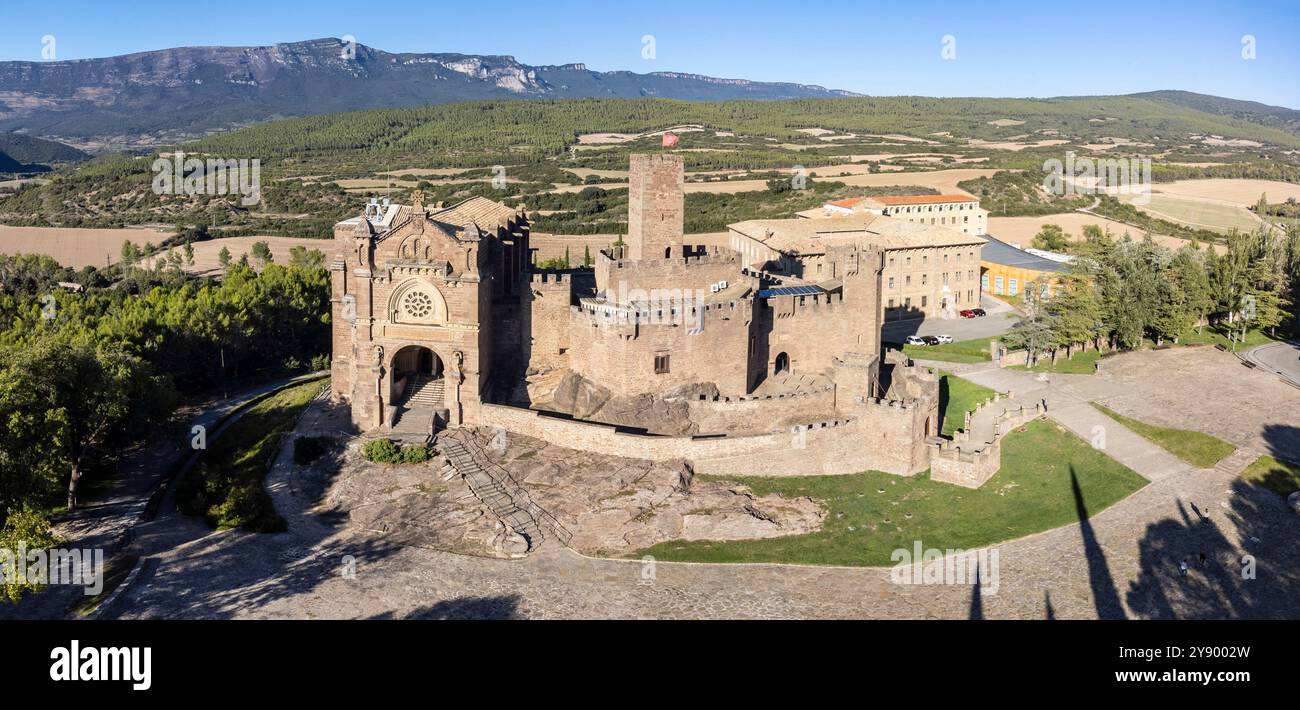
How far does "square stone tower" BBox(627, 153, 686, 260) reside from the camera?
42.7m

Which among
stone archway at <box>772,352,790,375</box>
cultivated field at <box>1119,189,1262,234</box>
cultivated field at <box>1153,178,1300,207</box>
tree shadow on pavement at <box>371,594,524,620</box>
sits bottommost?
tree shadow on pavement at <box>371,594,524,620</box>

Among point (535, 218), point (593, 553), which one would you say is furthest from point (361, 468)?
point (535, 218)

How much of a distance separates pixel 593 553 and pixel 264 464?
14.4 meters

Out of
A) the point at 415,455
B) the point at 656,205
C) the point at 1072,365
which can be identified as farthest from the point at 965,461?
the point at 415,455

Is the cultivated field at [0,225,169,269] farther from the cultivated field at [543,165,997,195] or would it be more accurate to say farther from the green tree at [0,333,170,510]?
the green tree at [0,333,170,510]

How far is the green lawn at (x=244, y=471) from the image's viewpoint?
35156 millimetres

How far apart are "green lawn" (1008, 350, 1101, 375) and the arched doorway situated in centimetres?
2870

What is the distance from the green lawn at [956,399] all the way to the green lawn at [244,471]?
26.8 m

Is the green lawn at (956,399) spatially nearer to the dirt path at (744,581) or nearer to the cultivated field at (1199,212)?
the dirt path at (744,581)

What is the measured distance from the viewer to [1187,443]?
1566 inches

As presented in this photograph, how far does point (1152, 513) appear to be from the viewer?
34.5 m

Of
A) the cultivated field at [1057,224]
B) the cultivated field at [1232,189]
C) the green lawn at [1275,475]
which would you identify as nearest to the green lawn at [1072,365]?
the green lawn at [1275,475]

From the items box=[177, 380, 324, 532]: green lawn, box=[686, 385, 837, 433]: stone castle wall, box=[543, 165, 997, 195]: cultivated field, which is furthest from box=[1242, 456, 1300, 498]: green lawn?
box=[543, 165, 997, 195]: cultivated field

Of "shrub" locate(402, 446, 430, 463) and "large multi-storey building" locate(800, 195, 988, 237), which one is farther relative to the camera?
"large multi-storey building" locate(800, 195, 988, 237)
